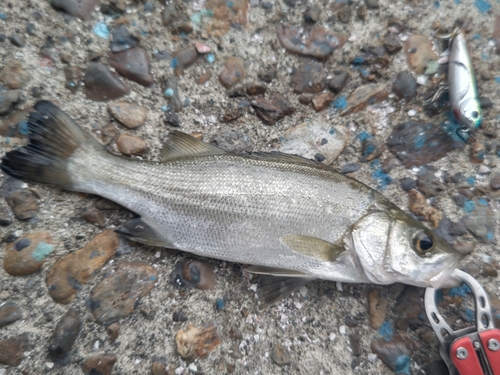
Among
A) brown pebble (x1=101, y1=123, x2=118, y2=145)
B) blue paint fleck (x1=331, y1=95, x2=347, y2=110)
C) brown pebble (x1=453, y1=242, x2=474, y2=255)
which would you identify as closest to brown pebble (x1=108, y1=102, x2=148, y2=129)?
brown pebble (x1=101, y1=123, x2=118, y2=145)

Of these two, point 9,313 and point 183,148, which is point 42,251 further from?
point 183,148

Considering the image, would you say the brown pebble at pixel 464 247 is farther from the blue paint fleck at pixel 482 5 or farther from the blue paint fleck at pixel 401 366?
the blue paint fleck at pixel 482 5

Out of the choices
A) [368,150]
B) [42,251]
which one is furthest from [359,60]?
[42,251]

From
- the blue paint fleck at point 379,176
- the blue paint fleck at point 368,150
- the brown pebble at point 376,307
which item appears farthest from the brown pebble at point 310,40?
the brown pebble at point 376,307

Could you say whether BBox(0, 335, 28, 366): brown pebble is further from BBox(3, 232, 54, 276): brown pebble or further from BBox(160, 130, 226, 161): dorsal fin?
BBox(160, 130, 226, 161): dorsal fin

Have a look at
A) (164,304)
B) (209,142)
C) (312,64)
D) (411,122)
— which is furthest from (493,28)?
(164,304)
